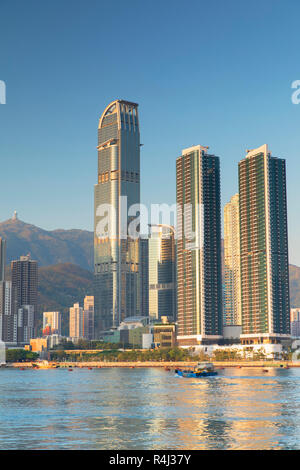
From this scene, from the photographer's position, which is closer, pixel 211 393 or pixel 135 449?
pixel 135 449

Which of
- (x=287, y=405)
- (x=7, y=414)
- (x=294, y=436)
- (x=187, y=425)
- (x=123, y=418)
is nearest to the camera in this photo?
(x=294, y=436)

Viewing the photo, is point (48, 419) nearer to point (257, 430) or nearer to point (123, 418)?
point (123, 418)
